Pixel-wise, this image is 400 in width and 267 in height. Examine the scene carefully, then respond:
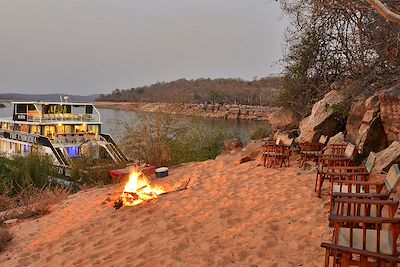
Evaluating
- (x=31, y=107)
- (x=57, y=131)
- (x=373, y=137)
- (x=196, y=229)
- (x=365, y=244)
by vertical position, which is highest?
(x=31, y=107)

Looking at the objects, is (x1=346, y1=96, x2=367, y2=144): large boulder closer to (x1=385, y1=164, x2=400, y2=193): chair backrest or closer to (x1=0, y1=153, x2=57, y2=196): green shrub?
(x1=385, y1=164, x2=400, y2=193): chair backrest

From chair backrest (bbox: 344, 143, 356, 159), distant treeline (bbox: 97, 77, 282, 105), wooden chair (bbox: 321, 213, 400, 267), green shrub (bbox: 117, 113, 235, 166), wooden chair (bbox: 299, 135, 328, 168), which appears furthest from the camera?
distant treeline (bbox: 97, 77, 282, 105)

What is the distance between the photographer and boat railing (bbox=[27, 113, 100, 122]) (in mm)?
21444

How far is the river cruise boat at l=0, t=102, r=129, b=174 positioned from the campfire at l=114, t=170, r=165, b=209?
11.2 m

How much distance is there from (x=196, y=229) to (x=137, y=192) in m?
2.03

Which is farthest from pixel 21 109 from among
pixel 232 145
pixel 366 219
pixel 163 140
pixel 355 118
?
pixel 366 219

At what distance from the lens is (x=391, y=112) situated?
703 centimetres

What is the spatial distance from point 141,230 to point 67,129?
1774 centimetres

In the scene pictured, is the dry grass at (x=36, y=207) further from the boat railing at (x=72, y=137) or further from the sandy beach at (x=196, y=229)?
the boat railing at (x=72, y=137)

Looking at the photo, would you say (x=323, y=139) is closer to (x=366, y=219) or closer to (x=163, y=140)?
(x=163, y=140)

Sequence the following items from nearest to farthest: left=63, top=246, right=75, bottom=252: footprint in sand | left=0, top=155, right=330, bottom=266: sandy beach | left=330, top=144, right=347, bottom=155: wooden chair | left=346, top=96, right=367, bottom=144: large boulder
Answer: left=0, top=155, right=330, bottom=266: sandy beach < left=63, top=246, right=75, bottom=252: footprint in sand < left=330, top=144, right=347, bottom=155: wooden chair < left=346, top=96, right=367, bottom=144: large boulder

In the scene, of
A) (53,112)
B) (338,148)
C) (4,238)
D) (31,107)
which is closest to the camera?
(4,238)

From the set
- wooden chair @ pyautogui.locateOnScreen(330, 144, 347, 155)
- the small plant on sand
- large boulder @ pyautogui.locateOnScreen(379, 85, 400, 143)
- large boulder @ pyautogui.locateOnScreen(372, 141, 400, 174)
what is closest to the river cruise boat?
the small plant on sand

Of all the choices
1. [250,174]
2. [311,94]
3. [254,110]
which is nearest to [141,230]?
[250,174]
